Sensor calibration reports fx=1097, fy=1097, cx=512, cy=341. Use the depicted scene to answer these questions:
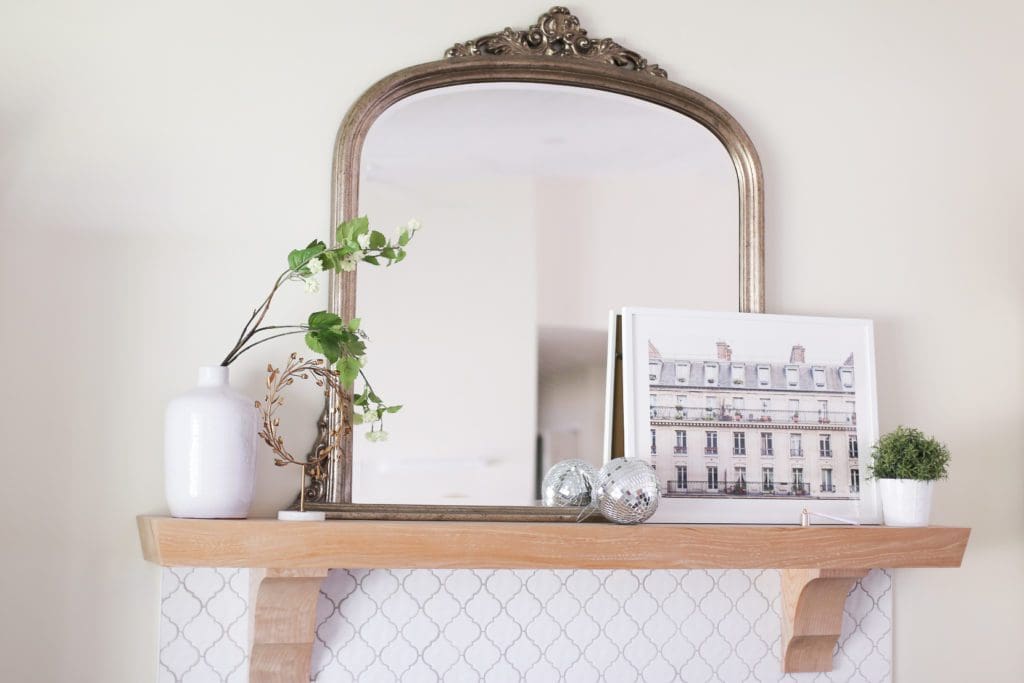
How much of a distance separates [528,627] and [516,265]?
2.49 ft

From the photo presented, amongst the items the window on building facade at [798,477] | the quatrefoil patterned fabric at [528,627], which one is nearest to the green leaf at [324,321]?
the quatrefoil patterned fabric at [528,627]

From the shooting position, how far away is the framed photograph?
233 centimetres

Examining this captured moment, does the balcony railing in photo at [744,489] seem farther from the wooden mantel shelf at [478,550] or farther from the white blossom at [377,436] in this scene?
the white blossom at [377,436]

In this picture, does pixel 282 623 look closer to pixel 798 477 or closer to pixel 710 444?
pixel 710 444

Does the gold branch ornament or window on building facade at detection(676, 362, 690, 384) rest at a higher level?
window on building facade at detection(676, 362, 690, 384)

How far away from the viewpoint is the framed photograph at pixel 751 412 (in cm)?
233

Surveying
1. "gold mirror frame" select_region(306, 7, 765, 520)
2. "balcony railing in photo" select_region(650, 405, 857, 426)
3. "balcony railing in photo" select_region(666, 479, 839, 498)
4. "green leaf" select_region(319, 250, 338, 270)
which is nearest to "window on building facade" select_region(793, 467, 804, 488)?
"balcony railing in photo" select_region(666, 479, 839, 498)

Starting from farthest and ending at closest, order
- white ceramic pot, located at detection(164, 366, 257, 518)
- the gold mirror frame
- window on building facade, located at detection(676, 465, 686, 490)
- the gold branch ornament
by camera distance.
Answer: window on building facade, located at detection(676, 465, 686, 490)
the gold mirror frame
the gold branch ornament
white ceramic pot, located at detection(164, 366, 257, 518)

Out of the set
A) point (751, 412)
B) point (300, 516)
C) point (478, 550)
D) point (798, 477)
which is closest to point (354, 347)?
point (300, 516)

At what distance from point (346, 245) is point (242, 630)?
0.78 metres

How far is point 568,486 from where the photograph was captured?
226 cm

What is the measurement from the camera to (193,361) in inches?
85.9

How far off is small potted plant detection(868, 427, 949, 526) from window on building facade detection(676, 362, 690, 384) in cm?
44

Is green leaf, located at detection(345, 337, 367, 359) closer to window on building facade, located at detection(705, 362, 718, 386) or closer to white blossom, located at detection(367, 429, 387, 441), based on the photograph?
white blossom, located at detection(367, 429, 387, 441)
